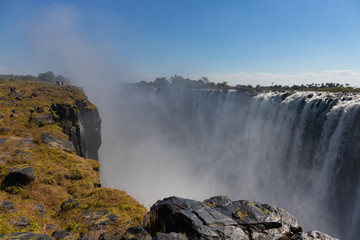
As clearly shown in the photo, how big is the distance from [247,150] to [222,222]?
39.5 metres

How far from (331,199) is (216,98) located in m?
40.1

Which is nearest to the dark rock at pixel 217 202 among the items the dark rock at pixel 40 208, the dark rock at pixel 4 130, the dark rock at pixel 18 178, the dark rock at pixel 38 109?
the dark rock at pixel 40 208

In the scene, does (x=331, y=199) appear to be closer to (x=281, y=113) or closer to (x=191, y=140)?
(x=281, y=113)

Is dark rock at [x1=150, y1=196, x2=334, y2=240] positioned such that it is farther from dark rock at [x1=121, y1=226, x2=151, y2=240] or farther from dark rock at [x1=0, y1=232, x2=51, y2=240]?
dark rock at [x1=0, y1=232, x2=51, y2=240]

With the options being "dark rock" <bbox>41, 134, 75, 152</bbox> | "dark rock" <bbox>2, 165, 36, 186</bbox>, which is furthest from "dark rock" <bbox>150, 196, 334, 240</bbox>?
"dark rock" <bbox>41, 134, 75, 152</bbox>

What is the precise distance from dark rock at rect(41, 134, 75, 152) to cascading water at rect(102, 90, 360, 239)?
786 centimetres

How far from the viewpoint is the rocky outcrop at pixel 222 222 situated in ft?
17.8

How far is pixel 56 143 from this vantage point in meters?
12.6

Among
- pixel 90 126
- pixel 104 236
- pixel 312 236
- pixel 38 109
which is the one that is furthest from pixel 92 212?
pixel 90 126

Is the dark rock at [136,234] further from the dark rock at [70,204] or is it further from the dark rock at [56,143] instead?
the dark rock at [56,143]

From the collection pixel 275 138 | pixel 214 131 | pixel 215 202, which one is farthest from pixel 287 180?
pixel 214 131

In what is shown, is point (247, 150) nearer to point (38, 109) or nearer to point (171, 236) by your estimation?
point (38, 109)

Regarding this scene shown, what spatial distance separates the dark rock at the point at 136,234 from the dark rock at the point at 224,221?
319 mm

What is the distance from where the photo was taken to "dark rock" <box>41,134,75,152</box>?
1231 cm
